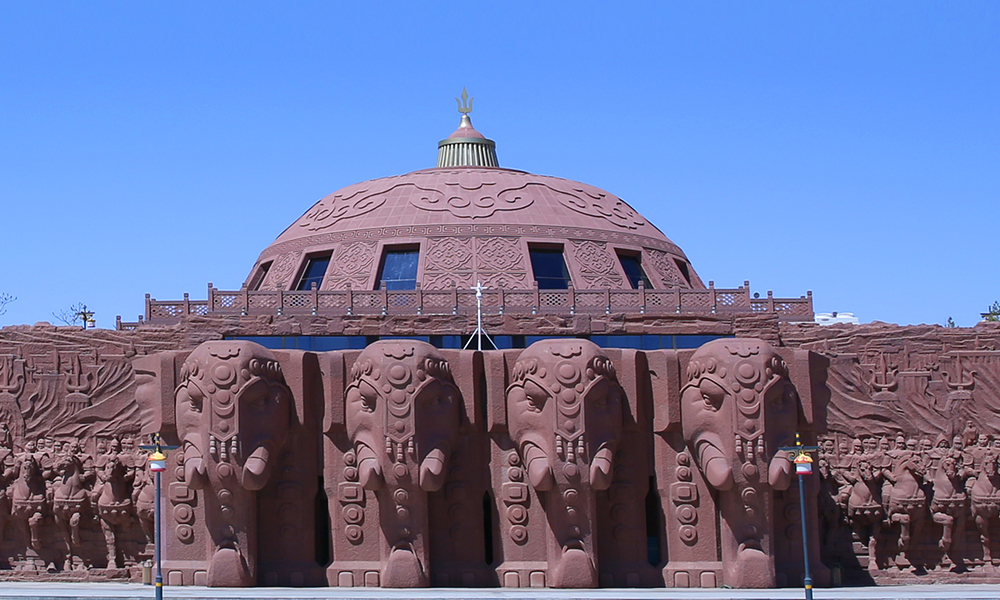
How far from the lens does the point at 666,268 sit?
123 feet

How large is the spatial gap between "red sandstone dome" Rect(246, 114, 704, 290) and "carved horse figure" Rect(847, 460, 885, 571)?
7.84m

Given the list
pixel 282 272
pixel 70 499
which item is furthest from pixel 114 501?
pixel 282 272

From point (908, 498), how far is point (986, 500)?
187cm

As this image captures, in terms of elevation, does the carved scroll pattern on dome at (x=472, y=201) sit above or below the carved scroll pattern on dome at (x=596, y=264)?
above

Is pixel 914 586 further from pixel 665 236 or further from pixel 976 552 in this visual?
pixel 665 236

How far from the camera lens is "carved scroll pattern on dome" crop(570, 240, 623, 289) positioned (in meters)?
35.3

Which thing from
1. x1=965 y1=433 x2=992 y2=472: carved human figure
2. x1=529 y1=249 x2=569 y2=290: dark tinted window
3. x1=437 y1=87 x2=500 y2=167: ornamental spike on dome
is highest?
x1=437 y1=87 x2=500 y2=167: ornamental spike on dome

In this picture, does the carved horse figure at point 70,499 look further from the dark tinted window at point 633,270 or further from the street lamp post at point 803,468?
the street lamp post at point 803,468

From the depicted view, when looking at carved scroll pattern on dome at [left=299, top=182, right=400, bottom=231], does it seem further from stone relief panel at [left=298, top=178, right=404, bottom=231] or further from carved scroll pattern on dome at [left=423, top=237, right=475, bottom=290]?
carved scroll pattern on dome at [left=423, top=237, right=475, bottom=290]

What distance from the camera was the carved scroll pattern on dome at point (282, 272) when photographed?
3638cm

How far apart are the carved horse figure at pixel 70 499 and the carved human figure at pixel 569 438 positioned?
10429 mm

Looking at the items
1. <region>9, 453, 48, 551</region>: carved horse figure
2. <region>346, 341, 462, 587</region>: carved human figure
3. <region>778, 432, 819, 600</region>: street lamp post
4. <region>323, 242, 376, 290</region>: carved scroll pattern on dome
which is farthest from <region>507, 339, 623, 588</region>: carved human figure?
<region>9, 453, 48, 551</region>: carved horse figure

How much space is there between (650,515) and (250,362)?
9835 millimetres

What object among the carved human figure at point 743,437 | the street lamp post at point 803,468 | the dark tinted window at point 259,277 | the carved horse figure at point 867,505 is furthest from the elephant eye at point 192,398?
the carved horse figure at point 867,505
